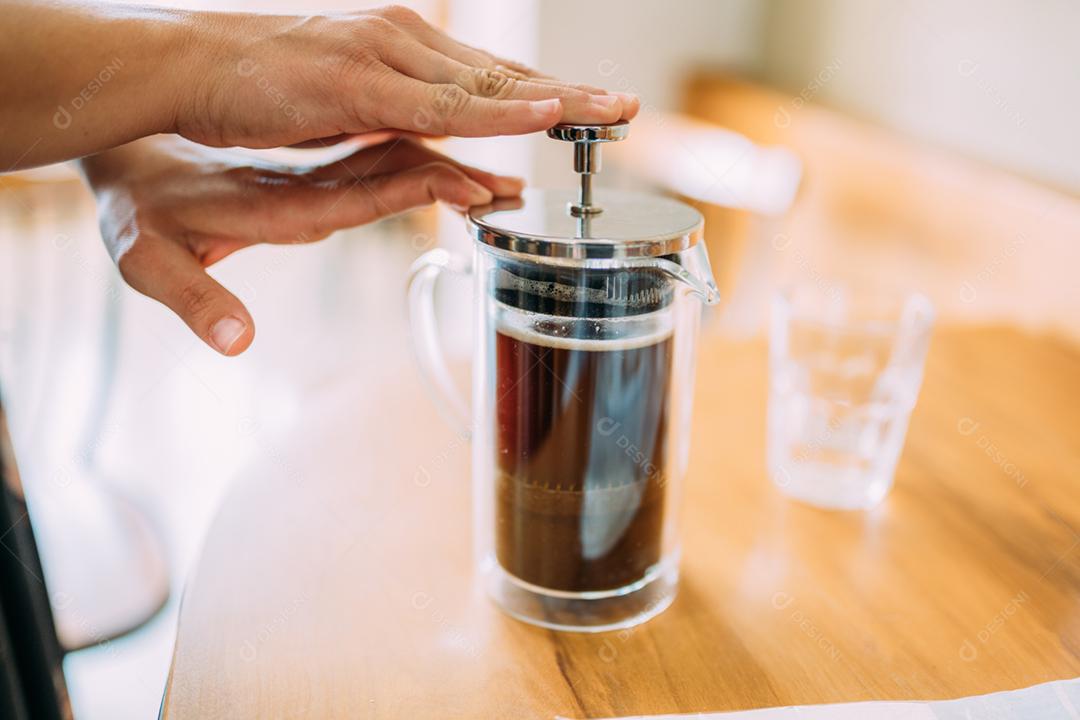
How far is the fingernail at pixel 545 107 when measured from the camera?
1.90ft

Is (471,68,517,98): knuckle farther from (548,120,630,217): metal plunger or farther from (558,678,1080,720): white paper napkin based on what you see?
(558,678,1080,720): white paper napkin

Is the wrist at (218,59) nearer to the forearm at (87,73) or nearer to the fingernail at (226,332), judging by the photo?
the forearm at (87,73)

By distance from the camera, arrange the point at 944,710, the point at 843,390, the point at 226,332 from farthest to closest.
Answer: the point at 843,390
the point at 226,332
the point at 944,710

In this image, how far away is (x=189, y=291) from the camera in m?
0.68

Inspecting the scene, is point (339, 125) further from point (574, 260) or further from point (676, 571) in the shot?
point (676, 571)

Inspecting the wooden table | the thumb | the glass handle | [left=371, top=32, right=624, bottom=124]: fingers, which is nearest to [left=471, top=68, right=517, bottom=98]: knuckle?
[left=371, top=32, right=624, bottom=124]: fingers

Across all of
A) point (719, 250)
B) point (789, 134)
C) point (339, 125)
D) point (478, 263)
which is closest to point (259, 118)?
point (339, 125)

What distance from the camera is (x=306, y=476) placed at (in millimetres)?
804

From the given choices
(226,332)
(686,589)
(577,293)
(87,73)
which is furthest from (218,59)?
(686,589)

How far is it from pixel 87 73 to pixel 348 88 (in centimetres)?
17

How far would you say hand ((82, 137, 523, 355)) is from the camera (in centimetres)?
70

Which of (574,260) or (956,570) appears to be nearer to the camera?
(574,260)

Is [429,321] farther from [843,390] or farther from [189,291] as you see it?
[843,390]

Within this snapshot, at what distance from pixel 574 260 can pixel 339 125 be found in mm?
208
